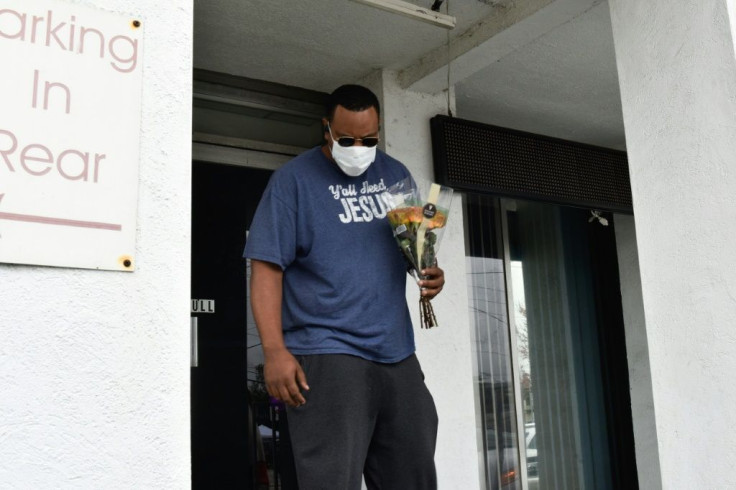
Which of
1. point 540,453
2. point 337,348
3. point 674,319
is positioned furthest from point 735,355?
point 540,453

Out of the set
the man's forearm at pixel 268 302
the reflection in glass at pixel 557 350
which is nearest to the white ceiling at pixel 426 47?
the reflection in glass at pixel 557 350

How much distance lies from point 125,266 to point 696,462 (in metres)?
1.84

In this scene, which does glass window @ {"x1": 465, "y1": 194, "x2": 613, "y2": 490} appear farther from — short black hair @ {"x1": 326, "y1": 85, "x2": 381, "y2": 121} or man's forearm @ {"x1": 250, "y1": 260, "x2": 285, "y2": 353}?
man's forearm @ {"x1": 250, "y1": 260, "x2": 285, "y2": 353}

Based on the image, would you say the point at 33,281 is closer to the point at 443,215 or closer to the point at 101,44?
the point at 101,44

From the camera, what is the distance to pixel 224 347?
→ 12.8ft

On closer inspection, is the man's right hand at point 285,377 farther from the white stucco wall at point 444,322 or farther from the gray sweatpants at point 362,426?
the white stucco wall at point 444,322

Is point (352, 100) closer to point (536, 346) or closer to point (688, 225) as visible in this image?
point (688, 225)

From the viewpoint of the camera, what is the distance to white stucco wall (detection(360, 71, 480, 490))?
3.55 meters

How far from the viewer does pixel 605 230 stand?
5.33 m

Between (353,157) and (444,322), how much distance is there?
5.35ft

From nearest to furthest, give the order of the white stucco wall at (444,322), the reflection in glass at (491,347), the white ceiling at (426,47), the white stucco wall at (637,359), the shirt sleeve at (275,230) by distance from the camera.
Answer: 1. the shirt sleeve at (275,230)
2. the white ceiling at (426,47)
3. the white stucco wall at (444,322)
4. the reflection in glass at (491,347)
5. the white stucco wall at (637,359)

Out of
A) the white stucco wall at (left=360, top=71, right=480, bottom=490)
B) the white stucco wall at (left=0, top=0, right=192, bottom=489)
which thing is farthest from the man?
the white stucco wall at (left=360, top=71, right=480, bottom=490)

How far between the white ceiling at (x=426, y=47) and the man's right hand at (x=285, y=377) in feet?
5.60

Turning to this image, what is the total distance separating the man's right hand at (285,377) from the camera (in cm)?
201
